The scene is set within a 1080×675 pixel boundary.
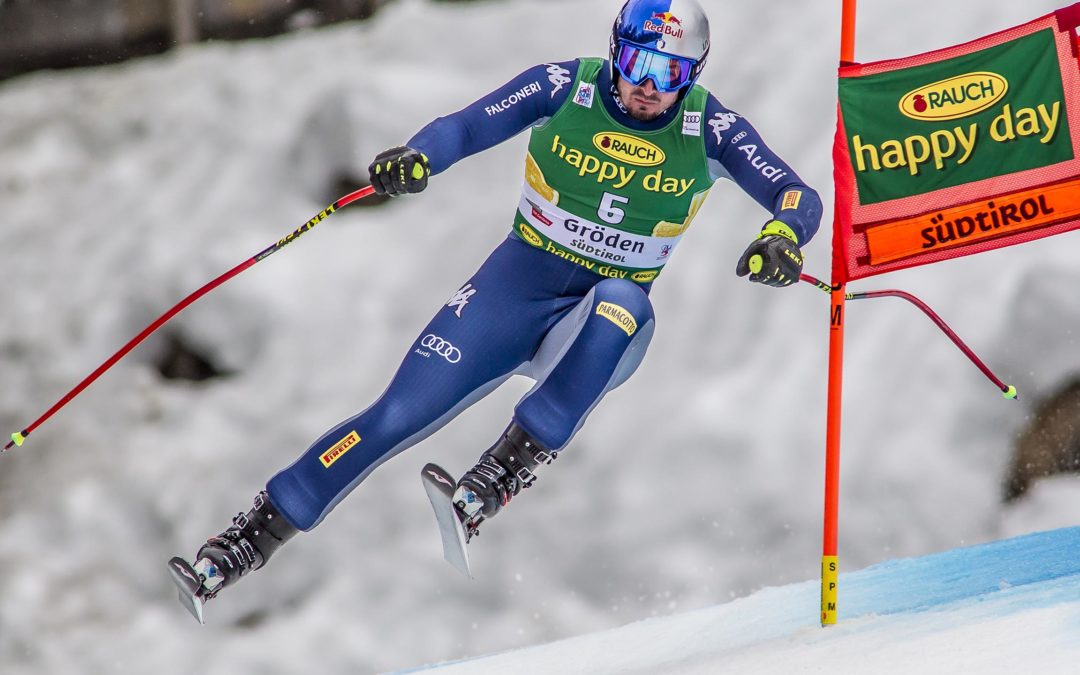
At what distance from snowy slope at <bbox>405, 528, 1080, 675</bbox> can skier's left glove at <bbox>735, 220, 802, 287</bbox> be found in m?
0.97

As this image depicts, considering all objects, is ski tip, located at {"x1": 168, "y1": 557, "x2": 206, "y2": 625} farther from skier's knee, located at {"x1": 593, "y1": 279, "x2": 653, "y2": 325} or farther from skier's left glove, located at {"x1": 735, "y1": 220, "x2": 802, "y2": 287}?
skier's left glove, located at {"x1": 735, "y1": 220, "x2": 802, "y2": 287}

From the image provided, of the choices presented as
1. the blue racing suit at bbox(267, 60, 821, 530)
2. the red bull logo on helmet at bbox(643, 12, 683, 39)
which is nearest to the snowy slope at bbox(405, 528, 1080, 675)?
the blue racing suit at bbox(267, 60, 821, 530)

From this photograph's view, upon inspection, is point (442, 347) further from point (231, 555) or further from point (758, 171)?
point (758, 171)

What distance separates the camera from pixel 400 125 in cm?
789

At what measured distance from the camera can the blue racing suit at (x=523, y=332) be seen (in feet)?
11.6

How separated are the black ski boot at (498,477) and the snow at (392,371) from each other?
2.66 m

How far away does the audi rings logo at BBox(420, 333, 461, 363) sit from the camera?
3645 millimetres

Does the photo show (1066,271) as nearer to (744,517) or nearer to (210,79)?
(744,517)

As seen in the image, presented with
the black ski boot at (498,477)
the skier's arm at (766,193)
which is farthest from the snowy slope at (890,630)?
the skier's arm at (766,193)

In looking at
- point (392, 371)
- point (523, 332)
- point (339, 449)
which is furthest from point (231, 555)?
point (392, 371)

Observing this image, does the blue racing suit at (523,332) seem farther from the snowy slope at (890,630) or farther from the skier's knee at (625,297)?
the snowy slope at (890,630)

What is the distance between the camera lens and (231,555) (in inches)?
142

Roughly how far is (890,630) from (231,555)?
5.97ft

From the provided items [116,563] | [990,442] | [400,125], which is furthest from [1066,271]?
[116,563]
